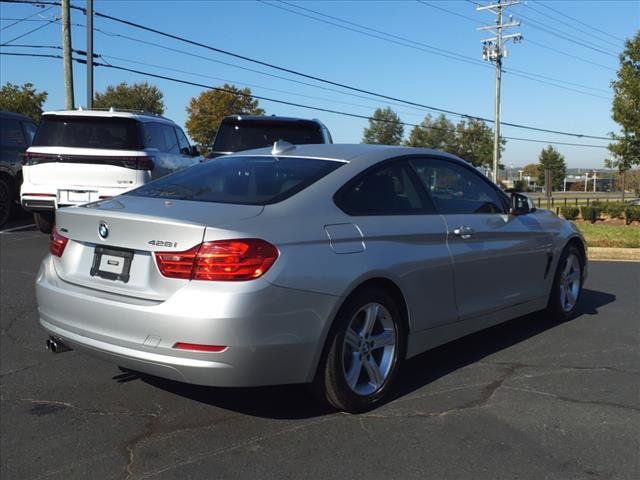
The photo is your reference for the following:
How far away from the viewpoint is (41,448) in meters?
3.43

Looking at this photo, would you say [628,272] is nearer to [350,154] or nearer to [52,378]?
[350,154]

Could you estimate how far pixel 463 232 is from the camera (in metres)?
4.61

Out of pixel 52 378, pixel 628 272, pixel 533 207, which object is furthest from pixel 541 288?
pixel 628 272

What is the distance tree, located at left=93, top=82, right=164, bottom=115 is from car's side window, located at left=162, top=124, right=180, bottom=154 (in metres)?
44.1

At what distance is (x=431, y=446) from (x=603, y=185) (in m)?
147

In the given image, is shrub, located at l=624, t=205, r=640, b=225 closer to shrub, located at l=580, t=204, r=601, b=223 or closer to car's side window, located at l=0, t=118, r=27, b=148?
shrub, located at l=580, t=204, r=601, b=223

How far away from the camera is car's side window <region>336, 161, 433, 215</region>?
4.02 m

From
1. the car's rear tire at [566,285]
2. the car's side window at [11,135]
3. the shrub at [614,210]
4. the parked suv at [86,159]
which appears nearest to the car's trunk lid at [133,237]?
the car's rear tire at [566,285]

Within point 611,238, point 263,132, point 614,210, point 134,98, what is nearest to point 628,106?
point 614,210

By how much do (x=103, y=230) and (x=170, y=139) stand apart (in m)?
8.15

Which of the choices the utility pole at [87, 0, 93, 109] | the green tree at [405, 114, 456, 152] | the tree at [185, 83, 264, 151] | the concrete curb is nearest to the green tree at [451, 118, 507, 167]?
the green tree at [405, 114, 456, 152]

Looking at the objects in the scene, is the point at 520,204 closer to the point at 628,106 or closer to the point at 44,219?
the point at 44,219

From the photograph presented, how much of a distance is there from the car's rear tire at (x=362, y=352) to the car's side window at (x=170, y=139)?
7916 millimetres

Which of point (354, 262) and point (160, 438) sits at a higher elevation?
point (354, 262)
